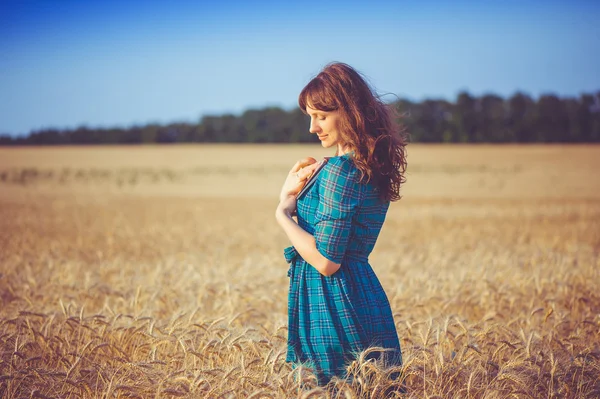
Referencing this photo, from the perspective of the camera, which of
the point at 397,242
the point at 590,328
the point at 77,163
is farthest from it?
the point at 77,163

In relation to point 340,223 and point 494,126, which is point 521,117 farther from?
point 340,223

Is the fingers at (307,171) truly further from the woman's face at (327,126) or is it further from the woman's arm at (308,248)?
the woman's arm at (308,248)

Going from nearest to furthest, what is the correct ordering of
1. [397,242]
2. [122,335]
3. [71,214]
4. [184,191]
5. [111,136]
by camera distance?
[122,335] < [397,242] < [71,214] < [184,191] < [111,136]

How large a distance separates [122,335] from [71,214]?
12.0 meters

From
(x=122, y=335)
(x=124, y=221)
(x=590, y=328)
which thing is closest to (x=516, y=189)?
(x=124, y=221)

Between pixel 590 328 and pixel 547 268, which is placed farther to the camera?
pixel 547 268

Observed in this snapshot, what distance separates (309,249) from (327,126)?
56cm

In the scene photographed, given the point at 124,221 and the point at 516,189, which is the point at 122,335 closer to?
the point at 124,221

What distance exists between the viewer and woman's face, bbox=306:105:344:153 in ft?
7.39

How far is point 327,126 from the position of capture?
2.28 meters

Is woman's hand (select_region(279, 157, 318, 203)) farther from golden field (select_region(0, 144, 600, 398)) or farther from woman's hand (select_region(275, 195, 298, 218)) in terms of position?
golden field (select_region(0, 144, 600, 398))

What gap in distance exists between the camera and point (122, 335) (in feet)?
11.2

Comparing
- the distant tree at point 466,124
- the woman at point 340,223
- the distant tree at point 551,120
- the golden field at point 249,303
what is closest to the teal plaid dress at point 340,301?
the woman at point 340,223

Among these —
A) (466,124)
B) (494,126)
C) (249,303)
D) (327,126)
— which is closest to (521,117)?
(494,126)
